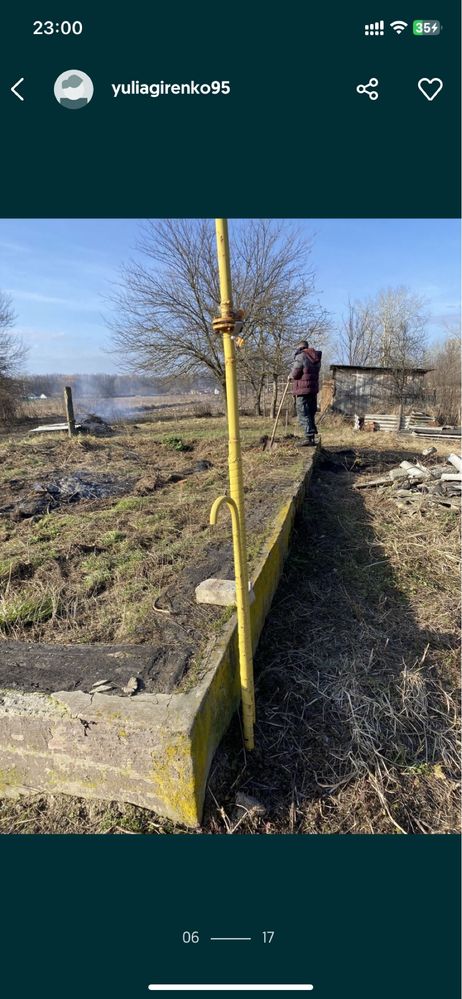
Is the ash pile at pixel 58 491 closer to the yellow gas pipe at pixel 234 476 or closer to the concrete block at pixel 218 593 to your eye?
the concrete block at pixel 218 593

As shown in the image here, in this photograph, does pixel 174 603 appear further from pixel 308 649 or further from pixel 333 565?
pixel 333 565

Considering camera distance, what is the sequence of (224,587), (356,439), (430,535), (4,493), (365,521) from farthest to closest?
(356,439)
(4,493)
(365,521)
(430,535)
(224,587)

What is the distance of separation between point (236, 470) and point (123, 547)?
2403 millimetres

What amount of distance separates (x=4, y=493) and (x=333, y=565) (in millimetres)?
4264

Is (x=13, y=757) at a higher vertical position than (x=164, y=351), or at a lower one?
lower

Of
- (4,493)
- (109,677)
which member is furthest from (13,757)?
(4,493)

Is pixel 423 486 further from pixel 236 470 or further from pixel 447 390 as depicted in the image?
pixel 447 390

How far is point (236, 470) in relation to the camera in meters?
1.83

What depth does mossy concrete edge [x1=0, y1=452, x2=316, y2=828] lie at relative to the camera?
1.71 metres

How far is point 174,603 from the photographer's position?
8.78 feet
